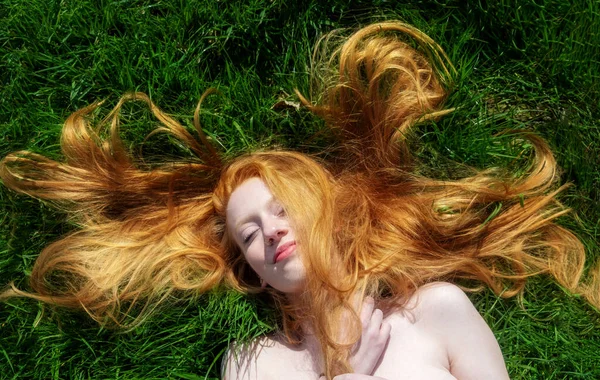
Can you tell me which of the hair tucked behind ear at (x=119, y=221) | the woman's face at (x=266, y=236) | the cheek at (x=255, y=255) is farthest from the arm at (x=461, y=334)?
the hair tucked behind ear at (x=119, y=221)

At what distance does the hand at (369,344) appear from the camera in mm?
2555

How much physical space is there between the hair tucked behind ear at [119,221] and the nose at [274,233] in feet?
1.30

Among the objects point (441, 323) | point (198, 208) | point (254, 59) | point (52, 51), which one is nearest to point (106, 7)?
point (52, 51)

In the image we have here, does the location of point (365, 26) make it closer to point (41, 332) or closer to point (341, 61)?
point (341, 61)

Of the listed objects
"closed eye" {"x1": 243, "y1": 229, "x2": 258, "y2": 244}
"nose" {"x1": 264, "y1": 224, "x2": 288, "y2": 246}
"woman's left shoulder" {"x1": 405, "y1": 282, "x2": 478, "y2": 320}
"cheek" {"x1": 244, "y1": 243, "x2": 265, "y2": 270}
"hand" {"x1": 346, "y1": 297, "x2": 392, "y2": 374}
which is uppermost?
"nose" {"x1": 264, "y1": 224, "x2": 288, "y2": 246}

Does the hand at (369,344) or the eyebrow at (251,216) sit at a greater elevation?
the eyebrow at (251,216)

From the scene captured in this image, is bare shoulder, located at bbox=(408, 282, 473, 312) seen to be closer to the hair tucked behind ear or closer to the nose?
the nose

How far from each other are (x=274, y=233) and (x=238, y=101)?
0.75 meters

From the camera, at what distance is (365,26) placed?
9.83ft

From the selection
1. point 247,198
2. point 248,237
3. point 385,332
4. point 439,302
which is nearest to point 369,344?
point 385,332

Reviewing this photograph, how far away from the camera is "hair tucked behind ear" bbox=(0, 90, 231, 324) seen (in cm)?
288

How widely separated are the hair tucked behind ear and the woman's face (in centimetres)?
28

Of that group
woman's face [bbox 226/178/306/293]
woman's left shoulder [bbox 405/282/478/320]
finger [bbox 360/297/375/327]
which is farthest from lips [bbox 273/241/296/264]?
woman's left shoulder [bbox 405/282/478/320]

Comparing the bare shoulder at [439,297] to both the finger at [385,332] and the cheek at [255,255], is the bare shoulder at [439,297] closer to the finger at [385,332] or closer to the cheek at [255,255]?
the finger at [385,332]
